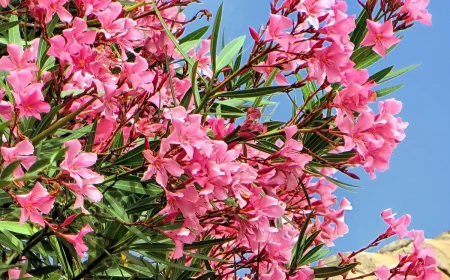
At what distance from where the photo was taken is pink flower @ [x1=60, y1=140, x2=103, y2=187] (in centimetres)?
150

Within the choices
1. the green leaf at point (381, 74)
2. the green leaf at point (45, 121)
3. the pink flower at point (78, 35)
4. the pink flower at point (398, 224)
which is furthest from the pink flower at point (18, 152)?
the pink flower at point (398, 224)

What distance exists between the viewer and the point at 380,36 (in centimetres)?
179

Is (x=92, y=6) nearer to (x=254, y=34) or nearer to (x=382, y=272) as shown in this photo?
(x=254, y=34)

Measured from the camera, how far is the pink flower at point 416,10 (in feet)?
5.97

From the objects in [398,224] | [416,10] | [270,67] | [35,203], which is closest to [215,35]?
[270,67]

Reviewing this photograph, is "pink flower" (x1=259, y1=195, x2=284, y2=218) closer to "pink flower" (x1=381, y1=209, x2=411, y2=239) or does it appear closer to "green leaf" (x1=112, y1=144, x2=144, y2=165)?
"green leaf" (x1=112, y1=144, x2=144, y2=165)

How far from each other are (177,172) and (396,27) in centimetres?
72

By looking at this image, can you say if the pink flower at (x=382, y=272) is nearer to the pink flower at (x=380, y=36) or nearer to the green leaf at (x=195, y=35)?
the pink flower at (x=380, y=36)

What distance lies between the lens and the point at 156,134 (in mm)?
1931

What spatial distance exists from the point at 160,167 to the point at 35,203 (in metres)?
0.27

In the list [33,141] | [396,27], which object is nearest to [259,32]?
[396,27]

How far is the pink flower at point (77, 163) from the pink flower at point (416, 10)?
0.86 metres

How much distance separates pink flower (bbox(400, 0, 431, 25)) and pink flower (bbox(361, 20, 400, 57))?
0.30 feet

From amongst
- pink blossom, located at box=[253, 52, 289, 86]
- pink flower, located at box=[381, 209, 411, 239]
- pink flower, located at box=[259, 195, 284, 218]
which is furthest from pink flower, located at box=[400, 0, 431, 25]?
pink flower, located at box=[381, 209, 411, 239]
